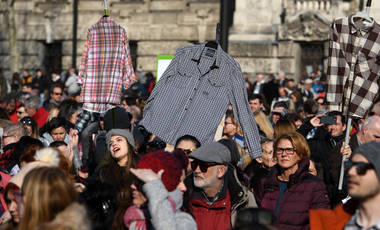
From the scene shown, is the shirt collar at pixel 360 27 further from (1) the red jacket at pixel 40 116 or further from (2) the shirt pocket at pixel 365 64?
(1) the red jacket at pixel 40 116

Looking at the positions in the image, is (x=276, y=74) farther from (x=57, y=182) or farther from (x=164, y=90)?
(x=57, y=182)

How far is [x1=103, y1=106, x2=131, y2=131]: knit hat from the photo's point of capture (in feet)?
21.1

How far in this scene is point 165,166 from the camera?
332cm

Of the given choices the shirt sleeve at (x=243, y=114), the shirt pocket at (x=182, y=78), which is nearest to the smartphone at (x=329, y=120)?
the shirt sleeve at (x=243, y=114)

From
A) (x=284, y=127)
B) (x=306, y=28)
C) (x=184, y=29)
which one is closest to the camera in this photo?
(x=284, y=127)

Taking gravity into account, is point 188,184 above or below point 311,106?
above

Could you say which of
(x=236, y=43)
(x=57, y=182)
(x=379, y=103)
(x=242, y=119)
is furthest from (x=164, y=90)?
(x=236, y=43)

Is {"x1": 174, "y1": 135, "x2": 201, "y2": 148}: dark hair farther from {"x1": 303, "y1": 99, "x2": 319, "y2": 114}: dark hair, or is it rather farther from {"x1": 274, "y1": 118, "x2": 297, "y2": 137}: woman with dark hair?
{"x1": 303, "y1": 99, "x2": 319, "y2": 114}: dark hair

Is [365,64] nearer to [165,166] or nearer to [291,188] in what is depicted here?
[291,188]

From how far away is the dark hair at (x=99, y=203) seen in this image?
3.23 meters

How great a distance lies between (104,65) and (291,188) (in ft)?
9.41

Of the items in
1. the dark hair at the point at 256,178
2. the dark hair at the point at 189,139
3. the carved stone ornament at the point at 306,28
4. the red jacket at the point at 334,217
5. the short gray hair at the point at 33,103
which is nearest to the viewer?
the red jacket at the point at 334,217

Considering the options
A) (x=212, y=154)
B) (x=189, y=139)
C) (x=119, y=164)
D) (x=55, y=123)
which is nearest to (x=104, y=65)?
(x=55, y=123)

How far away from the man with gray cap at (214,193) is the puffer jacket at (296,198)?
1.22ft
